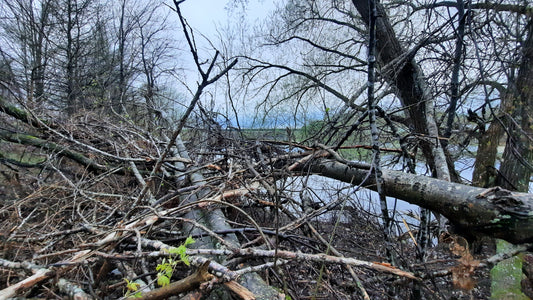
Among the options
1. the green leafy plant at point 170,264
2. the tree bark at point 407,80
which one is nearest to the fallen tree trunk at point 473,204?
the green leafy plant at point 170,264

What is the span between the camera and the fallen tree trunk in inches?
56.2

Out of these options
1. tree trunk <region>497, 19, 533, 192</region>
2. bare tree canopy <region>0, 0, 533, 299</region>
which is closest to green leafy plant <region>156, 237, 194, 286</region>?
bare tree canopy <region>0, 0, 533, 299</region>

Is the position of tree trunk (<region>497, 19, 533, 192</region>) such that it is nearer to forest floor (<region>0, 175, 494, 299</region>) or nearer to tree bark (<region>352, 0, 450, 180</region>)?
tree bark (<region>352, 0, 450, 180</region>)

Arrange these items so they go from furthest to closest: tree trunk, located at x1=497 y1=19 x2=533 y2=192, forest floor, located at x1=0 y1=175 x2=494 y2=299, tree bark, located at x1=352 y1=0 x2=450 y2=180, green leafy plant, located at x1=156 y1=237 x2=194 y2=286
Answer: tree bark, located at x1=352 y1=0 x2=450 y2=180 < tree trunk, located at x1=497 y1=19 x2=533 y2=192 < forest floor, located at x1=0 y1=175 x2=494 y2=299 < green leafy plant, located at x1=156 y1=237 x2=194 y2=286

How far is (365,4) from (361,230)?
12.1 ft

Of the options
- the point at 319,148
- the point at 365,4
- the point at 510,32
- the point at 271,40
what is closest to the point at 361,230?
the point at 319,148

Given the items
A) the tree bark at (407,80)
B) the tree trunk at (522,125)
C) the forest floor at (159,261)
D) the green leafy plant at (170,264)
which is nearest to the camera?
the green leafy plant at (170,264)

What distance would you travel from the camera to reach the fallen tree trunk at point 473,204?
1.43 meters

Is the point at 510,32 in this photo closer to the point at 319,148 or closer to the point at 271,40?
the point at 319,148

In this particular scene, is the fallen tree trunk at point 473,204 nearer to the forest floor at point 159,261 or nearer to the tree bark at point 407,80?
the forest floor at point 159,261

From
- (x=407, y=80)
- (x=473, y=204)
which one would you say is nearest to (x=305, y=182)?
(x=473, y=204)

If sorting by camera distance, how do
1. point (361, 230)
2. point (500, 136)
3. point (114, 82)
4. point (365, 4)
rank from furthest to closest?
point (114, 82), point (365, 4), point (500, 136), point (361, 230)

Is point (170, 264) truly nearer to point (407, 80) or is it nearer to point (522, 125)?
point (407, 80)

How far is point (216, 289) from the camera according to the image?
1.39 meters
